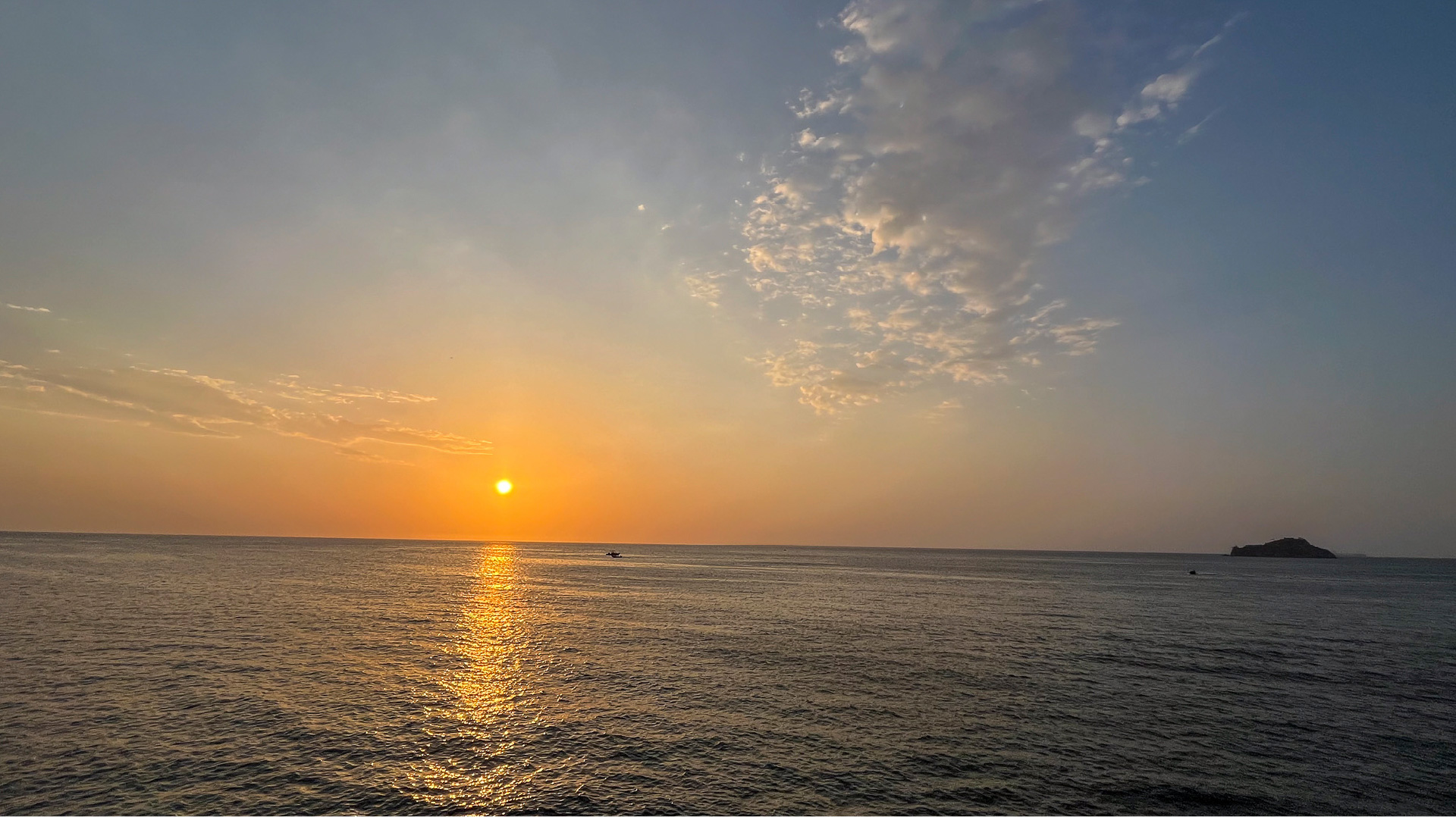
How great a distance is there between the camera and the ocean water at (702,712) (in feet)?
76.5

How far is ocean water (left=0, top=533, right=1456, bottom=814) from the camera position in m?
23.3

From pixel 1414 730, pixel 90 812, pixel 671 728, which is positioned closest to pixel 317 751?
pixel 90 812

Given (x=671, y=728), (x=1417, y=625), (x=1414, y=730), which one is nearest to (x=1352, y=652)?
(x=1414, y=730)

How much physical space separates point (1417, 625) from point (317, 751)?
108 m

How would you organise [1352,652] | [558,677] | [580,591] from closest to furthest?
1. [558,677]
2. [1352,652]
3. [580,591]

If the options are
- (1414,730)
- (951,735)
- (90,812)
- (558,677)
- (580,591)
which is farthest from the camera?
(580,591)

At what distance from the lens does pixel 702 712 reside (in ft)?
108

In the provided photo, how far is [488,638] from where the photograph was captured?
55.7 meters

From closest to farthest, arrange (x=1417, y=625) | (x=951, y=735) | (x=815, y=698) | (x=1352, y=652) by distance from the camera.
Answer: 1. (x=951, y=735)
2. (x=815, y=698)
3. (x=1352, y=652)
4. (x=1417, y=625)

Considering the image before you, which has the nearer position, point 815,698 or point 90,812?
point 90,812

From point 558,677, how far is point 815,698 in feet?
53.0

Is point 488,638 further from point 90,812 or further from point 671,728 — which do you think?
point 90,812

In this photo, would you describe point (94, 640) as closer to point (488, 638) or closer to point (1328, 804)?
point (488, 638)

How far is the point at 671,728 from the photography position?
99.4 feet
